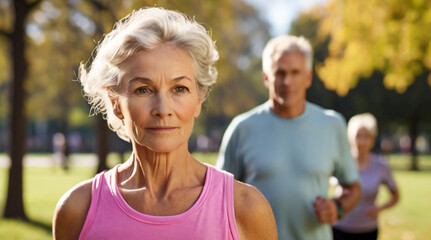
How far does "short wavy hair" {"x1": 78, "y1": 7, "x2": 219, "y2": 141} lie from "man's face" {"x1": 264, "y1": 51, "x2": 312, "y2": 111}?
5.62 feet

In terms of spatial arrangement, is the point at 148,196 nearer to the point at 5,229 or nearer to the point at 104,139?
the point at 5,229

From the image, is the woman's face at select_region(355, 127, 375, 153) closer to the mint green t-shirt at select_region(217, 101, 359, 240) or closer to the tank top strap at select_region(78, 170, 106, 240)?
the mint green t-shirt at select_region(217, 101, 359, 240)

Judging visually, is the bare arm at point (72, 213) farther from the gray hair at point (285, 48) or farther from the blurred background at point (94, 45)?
the gray hair at point (285, 48)

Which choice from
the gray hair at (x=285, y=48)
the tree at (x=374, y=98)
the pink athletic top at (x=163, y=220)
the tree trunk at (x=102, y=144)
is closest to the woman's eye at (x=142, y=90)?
the pink athletic top at (x=163, y=220)

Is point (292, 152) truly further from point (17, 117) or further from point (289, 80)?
point (17, 117)

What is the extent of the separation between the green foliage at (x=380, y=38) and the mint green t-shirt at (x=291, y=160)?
6317 mm

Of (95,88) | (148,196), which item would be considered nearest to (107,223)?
(148,196)

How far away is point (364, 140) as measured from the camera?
265 inches

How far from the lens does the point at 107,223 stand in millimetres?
1804

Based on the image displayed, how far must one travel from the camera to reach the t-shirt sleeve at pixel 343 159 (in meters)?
3.81

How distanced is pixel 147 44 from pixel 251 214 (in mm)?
639

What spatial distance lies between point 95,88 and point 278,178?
1.85 m

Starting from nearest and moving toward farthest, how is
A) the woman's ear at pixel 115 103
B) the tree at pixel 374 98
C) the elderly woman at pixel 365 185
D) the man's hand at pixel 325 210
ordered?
the woman's ear at pixel 115 103 < the man's hand at pixel 325 210 < the elderly woman at pixel 365 185 < the tree at pixel 374 98

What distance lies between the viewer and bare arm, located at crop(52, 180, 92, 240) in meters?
1.86
